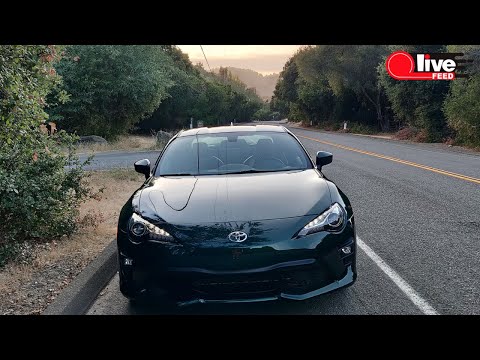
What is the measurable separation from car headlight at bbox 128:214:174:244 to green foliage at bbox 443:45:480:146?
2062cm

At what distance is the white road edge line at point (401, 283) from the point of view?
3.71 m

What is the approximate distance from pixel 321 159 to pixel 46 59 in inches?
138

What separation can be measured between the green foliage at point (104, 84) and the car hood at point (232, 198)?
25.6 meters

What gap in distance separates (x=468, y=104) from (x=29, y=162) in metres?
20.6

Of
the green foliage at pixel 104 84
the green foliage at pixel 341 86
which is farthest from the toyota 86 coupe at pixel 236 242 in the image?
the green foliage at pixel 341 86

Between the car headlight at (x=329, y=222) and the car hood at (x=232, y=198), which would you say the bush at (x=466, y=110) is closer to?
the car hood at (x=232, y=198)

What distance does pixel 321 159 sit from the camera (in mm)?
5391

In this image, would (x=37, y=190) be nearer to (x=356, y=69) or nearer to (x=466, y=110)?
(x=466, y=110)

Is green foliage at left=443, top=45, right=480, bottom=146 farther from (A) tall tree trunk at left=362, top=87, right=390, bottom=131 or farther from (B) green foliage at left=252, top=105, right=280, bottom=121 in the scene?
(B) green foliage at left=252, top=105, right=280, bottom=121

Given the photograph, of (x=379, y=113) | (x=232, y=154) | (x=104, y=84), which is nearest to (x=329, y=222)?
(x=232, y=154)

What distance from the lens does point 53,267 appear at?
189 inches

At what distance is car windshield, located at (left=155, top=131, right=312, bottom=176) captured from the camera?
16.2ft
